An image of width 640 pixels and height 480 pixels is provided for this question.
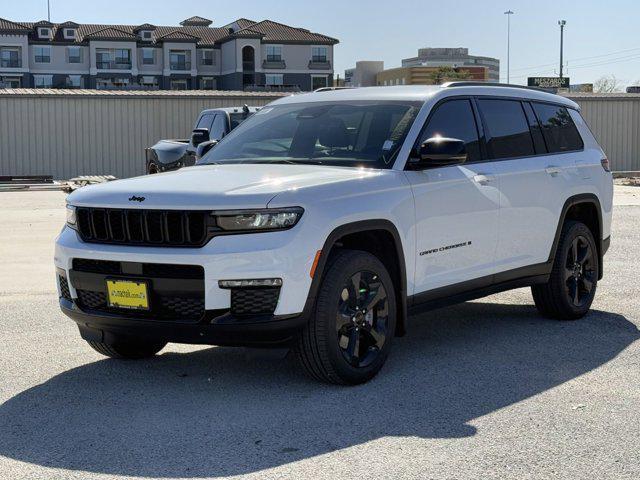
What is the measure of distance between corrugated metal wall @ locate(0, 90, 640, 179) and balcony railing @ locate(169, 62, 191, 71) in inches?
2721

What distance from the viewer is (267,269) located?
546 centimetres

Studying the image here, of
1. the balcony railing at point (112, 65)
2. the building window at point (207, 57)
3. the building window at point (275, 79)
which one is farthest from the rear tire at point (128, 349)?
the building window at point (207, 57)

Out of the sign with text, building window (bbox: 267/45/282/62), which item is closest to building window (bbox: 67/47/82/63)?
building window (bbox: 267/45/282/62)

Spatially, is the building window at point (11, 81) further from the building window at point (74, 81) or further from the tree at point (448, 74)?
the tree at point (448, 74)

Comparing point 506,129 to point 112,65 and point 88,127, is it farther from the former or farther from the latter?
point 112,65

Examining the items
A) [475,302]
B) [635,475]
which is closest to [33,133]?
[475,302]

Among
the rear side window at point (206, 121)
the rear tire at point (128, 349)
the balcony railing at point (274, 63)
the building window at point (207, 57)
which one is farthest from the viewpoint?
the building window at point (207, 57)

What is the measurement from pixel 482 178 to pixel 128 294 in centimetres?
276

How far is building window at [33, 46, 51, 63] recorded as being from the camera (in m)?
98.5

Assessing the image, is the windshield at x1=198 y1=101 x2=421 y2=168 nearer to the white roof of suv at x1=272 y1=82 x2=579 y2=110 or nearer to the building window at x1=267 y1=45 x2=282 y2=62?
the white roof of suv at x1=272 y1=82 x2=579 y2=110

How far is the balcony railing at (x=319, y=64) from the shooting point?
102 m

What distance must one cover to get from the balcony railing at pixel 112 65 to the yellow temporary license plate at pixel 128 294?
323 ft

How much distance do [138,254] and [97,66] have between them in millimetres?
98672

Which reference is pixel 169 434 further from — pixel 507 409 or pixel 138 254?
pixel 507 409
